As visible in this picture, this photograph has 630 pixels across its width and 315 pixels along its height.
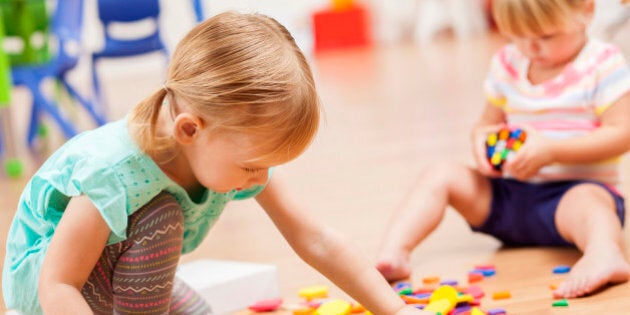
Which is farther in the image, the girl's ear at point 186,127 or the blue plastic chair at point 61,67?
the blue plastic chair at point 61,67

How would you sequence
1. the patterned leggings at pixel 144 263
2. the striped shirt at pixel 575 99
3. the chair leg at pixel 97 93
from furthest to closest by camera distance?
1. the chair leg at pixel 97 93
2. the striped shirt at pixel 575 99
3. the patterned leggings at pixel 144 263

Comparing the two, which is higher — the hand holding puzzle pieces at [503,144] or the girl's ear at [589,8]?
the girl's ear at [589,8]

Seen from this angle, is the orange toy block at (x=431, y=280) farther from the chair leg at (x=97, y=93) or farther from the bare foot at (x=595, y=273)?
the chair leg at (x=97, y=93)

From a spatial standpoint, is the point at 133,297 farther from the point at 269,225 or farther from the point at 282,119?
the point at 269,225

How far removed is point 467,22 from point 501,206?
464 centimetres

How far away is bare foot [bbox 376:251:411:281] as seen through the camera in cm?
128

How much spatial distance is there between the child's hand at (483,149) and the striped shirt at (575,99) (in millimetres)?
46

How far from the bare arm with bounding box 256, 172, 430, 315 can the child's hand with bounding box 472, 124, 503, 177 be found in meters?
0.42

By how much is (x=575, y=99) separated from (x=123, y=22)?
224 cm

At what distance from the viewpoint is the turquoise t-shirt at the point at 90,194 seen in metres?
0.93

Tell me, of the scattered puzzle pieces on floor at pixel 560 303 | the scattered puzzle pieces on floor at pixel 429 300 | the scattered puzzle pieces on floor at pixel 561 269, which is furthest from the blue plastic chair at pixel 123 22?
the scattered puzzle pieces on floor at pixel 560 303

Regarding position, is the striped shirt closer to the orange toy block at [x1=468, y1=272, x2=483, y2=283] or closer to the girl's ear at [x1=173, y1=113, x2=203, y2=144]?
the orange toy block at [x1=468, y1=272, x2=483, y2=283]

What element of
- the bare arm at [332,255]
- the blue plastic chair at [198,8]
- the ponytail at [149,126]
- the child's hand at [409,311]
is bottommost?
the child's hand at [409,311]

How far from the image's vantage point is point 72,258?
89 cm
